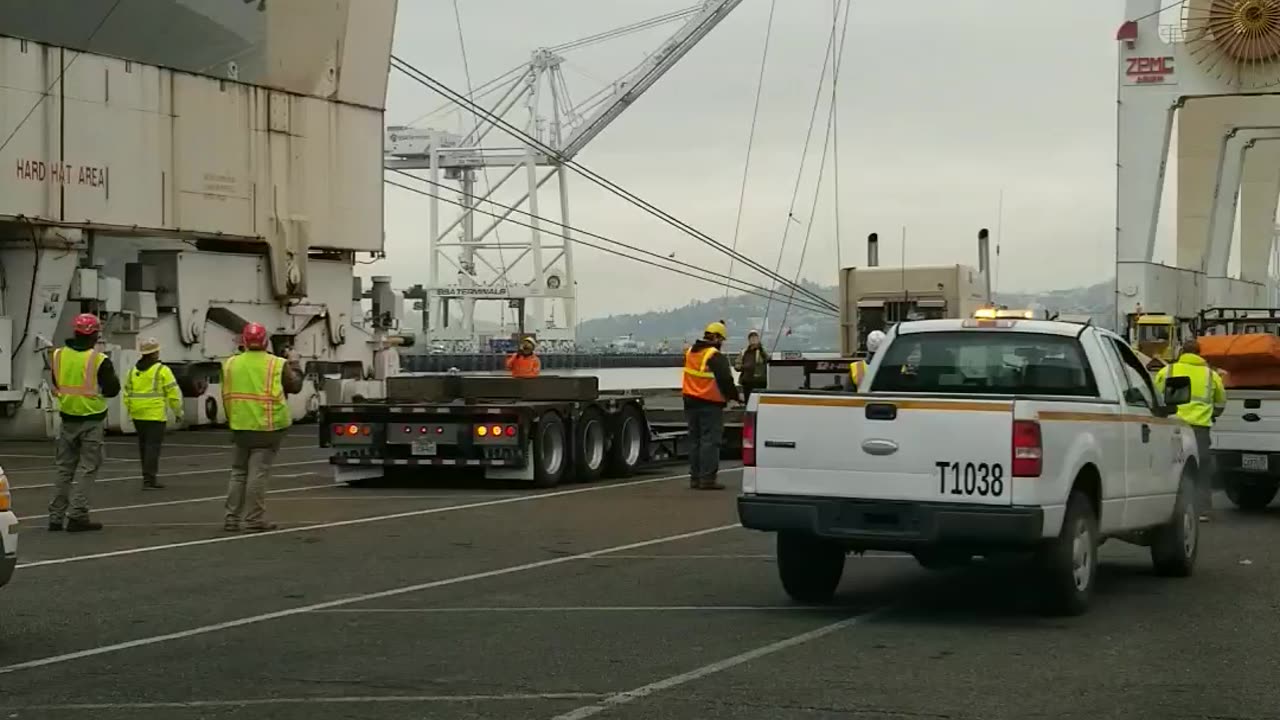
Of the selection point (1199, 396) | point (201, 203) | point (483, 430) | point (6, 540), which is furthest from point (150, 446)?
point (201, 203)

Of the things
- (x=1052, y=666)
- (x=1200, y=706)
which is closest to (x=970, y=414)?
(x=1052, y=666)

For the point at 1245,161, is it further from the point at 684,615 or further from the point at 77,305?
the point at 684,615

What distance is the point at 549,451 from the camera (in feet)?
65.7

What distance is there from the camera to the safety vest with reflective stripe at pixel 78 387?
15.1 meters

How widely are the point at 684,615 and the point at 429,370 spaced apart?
5509cm

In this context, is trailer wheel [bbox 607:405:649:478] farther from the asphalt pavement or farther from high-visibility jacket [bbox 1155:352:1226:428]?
high-visibility jacket [bbox 1155:352:1226:428]

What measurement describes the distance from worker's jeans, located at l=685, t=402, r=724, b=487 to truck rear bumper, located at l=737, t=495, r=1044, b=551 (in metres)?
9.31

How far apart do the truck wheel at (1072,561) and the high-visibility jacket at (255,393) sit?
7293 millimetres

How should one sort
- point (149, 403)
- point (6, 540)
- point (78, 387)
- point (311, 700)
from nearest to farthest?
point (311, 700) → point (6, 540) → point (78, 387) → point (149, 403)

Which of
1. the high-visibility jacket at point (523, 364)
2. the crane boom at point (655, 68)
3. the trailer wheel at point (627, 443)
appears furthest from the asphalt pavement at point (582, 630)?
the crane boom at point (655, 68)

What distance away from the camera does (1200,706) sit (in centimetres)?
766

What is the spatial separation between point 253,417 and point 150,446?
→ 5.85 m

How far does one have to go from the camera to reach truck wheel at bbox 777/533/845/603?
10734 millimetres

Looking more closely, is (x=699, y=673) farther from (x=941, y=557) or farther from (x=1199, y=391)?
(x=1199, y=391)
